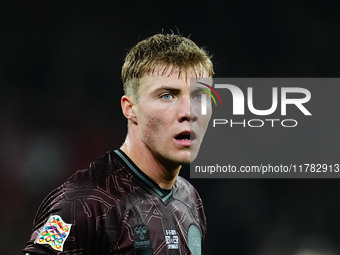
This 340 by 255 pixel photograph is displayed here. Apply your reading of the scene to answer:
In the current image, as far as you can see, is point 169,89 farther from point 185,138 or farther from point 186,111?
point 185,138

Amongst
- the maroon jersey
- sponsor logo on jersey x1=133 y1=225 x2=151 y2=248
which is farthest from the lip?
sponsor logo on jersey x1=133 y1=225 x2=151 y2=248

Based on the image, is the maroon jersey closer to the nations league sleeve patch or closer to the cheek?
the nations league sleeve patch

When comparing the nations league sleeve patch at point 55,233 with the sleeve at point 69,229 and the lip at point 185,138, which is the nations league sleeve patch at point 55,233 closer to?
the sleeve at point 69,229

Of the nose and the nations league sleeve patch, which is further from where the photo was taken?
the nose

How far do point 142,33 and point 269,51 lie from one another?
60.1 inches

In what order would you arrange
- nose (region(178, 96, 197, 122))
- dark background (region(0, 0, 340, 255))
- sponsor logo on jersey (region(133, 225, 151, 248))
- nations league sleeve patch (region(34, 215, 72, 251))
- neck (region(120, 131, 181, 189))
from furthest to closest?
dark background (region(0, 0, 340, 255)), neck (region(120, 131, 181, 189)), nose (region(178, 96, 197, 122)), sponsor logo on jersey (region(133, 225, 151, 248)), nations league sleeve patch (region(34, 215, 72, 251))

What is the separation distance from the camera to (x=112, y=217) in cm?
252

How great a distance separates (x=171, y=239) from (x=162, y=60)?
85 centimetres

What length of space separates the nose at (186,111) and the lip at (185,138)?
61 millimetres

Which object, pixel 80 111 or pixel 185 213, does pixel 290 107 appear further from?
pixel 185 213

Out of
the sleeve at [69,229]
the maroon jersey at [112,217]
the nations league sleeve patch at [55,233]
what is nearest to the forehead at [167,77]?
the maroon jersey at [112,217]

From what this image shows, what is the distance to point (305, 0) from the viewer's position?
7000 millimetres

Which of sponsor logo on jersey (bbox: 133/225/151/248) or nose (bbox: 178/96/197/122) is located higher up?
nose (bbox: 178/96/197/122)

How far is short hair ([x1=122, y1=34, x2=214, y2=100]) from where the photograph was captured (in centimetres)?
271
